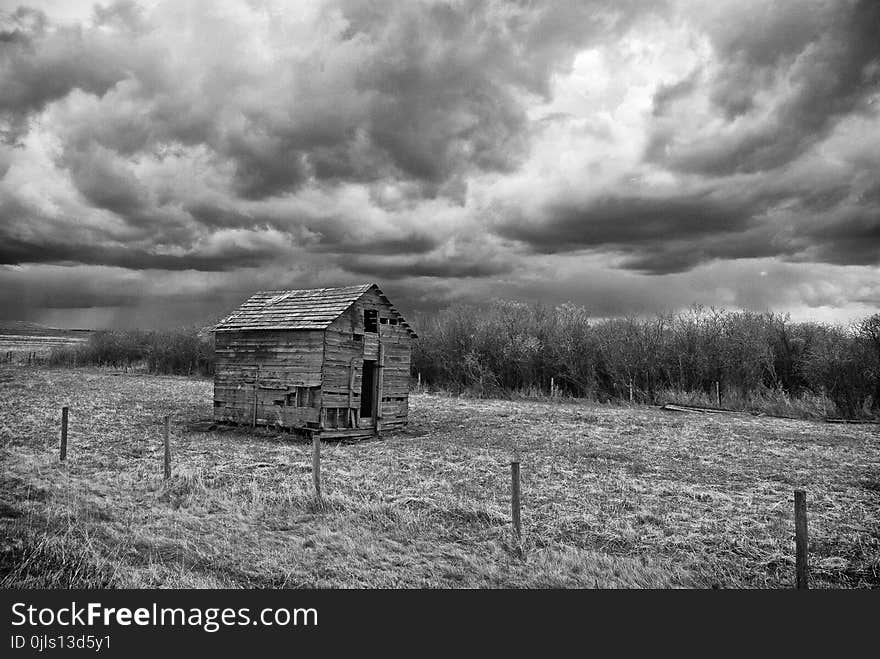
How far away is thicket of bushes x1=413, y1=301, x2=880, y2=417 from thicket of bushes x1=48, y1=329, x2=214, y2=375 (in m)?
27.6

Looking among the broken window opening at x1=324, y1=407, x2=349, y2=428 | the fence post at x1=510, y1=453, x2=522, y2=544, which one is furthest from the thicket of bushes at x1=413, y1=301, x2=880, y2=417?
the fence post at x1=510, y1=453, x2=522, y2=544

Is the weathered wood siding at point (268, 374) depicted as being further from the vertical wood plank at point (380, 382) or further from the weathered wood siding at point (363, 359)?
the vertical wood plank at point (380, 382)

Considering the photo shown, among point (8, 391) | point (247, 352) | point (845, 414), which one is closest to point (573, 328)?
point (845, 414)

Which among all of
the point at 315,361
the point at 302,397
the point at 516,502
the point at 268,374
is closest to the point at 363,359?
the point at 315,361

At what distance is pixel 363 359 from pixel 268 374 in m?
3.50

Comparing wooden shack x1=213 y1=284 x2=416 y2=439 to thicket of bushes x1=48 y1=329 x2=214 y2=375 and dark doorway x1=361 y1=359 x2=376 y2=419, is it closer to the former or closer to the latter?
dark doorway x1=361 y1=359 x2=376 y2=419

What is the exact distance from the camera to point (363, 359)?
21.4 meters

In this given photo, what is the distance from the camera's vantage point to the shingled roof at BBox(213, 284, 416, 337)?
66.8 feet

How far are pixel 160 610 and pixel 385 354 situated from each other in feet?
55.4

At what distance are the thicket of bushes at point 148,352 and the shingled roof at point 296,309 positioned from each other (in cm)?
3932

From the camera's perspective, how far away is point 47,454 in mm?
14953

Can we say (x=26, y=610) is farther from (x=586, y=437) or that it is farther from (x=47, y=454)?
(x=586, y=437)

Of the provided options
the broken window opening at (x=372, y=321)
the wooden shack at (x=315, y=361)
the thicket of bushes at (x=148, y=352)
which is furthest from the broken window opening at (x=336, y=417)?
the thicket of bushes at (x=148, y=352)

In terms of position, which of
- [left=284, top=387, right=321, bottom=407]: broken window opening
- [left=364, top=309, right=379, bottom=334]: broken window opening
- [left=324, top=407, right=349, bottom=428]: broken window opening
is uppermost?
[left=364, top=309, right=379, bottom=334]: broken window opening
